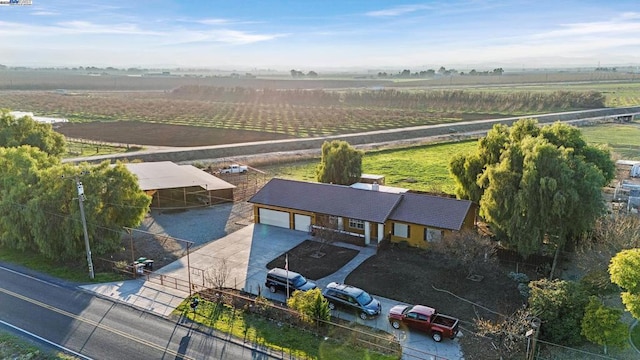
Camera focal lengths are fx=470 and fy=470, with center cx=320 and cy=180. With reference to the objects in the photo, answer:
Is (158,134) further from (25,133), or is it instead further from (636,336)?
(636,336)

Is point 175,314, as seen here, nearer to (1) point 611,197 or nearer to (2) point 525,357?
(2) point 525,357

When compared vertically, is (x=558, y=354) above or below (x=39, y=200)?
below

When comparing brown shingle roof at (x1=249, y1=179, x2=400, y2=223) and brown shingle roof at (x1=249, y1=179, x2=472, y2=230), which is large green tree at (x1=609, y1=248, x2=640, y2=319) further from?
brown shingle roof at (x1=249, y1=179, x2=400, y2=223)

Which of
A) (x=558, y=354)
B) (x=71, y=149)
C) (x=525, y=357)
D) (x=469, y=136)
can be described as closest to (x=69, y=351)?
(x=525, y=357)

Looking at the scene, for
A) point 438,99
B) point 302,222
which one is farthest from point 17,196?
point 438,99

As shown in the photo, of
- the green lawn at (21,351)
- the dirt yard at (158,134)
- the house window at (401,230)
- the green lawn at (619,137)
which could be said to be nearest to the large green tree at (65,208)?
the green lawn at (21,351)

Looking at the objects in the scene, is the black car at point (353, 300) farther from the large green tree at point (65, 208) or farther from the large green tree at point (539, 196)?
Result: the large green tree at point (65, 208)
